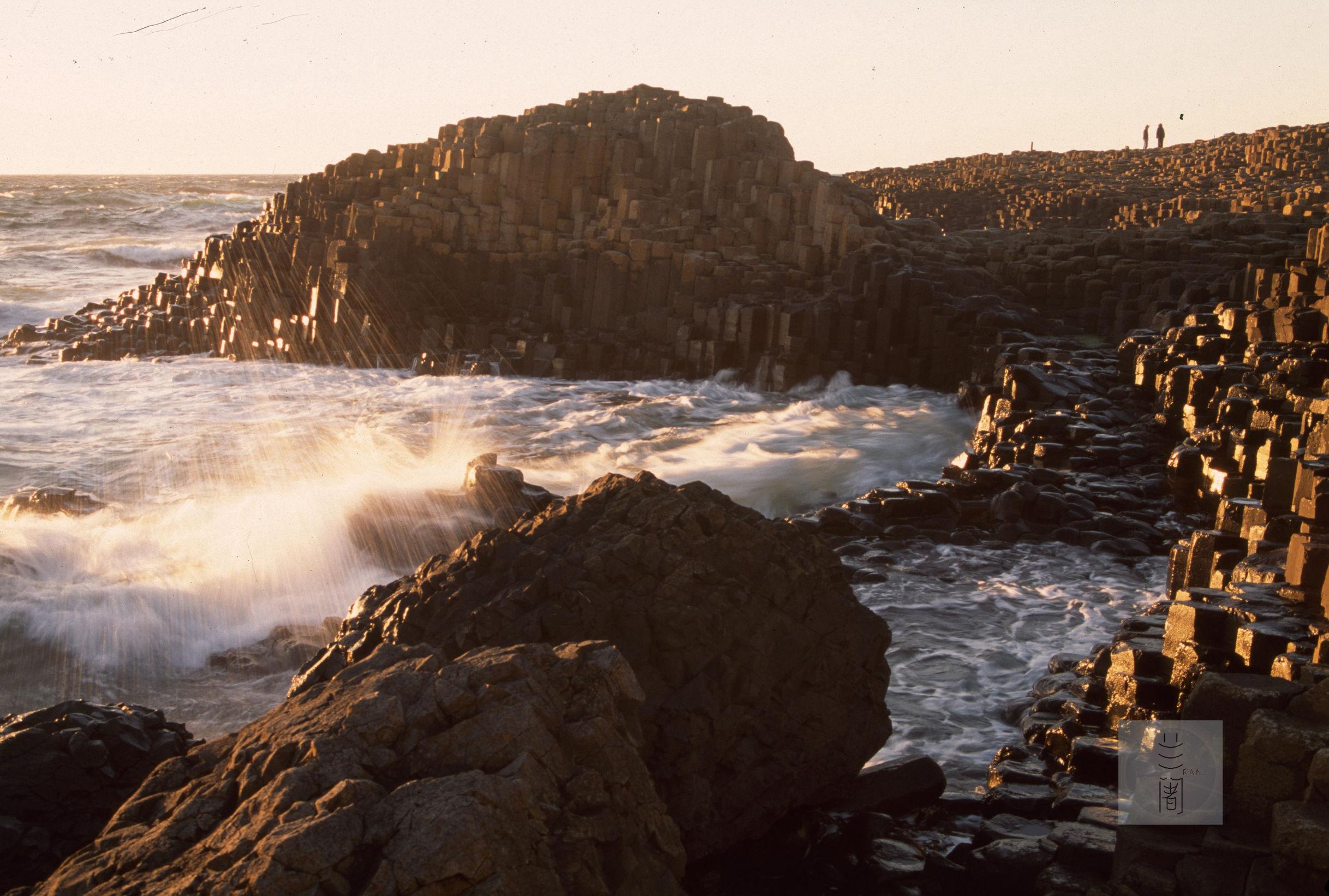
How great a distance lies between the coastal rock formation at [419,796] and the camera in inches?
112

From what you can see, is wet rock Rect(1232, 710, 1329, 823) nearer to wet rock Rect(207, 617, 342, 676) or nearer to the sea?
the sea

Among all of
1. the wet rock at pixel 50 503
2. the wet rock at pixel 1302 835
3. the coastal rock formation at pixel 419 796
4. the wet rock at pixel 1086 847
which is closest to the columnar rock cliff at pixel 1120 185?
the wet rock at pixel 50 503

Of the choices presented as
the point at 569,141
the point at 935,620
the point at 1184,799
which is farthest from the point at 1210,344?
the point at 569,141

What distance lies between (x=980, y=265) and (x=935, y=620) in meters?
15.7

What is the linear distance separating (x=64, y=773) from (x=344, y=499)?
20.9ft

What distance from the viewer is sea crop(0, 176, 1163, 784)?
7352mm

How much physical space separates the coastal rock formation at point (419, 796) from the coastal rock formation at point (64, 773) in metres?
1.16

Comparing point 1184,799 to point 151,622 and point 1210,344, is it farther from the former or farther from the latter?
point 1210,344

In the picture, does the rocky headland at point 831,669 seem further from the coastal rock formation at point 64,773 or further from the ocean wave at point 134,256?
the ocean wave at point 134,256

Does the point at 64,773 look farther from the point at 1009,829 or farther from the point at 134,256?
the point at 134,256

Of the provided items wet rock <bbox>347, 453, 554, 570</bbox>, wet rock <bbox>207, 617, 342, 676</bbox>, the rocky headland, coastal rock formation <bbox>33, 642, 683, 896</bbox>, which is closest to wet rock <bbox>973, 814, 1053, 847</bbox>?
the rocky headland

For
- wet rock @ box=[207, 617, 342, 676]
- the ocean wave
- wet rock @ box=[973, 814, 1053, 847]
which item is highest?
the ocean wave

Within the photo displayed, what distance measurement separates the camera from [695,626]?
15.7 ft

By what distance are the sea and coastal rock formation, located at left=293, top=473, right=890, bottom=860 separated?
120 cm
